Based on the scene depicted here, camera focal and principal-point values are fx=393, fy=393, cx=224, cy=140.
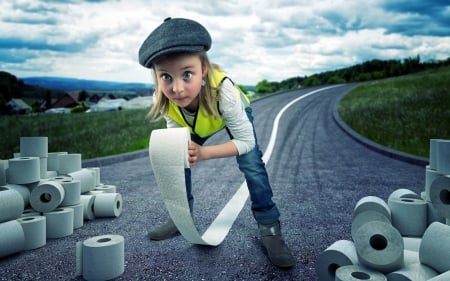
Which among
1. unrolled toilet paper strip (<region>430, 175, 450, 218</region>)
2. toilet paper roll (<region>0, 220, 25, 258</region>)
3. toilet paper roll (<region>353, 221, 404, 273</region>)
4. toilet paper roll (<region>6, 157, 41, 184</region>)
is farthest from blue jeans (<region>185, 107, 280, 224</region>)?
toilet paper roll (<region>6, 157, 41, 184</region>)

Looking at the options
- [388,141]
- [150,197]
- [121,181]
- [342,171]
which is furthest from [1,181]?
[388,141]

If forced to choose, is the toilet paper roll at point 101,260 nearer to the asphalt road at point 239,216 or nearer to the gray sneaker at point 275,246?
the asphalt road at point 239,216

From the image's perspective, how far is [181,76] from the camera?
2.97 meters

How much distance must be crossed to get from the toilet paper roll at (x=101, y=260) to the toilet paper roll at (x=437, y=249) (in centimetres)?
206

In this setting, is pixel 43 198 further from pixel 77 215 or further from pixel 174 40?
pixel 174 40

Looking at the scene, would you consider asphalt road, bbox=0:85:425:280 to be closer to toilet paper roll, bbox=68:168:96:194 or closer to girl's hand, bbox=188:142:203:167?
toilet paper roll, bbox=68:168:96:194

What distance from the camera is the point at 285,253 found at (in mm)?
3104

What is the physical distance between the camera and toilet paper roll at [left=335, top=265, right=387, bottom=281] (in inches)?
87.9

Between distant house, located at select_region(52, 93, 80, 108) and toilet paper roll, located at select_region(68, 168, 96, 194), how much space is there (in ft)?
410

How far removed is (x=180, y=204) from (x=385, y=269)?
146cm

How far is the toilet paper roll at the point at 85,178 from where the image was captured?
4.48 metres

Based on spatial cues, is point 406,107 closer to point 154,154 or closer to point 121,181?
point 121,181

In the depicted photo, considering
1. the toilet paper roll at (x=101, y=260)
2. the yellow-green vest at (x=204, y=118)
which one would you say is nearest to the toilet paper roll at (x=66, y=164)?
the yellow-green vest at (x=204, y=118)

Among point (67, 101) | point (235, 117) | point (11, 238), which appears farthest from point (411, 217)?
point (67, 101)
